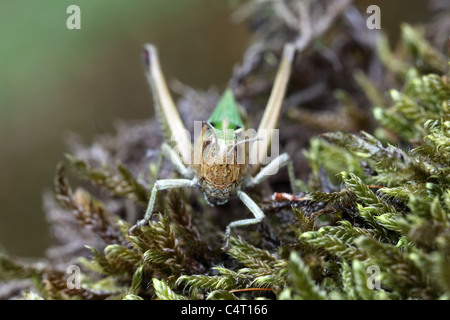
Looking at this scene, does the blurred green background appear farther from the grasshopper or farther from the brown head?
the brown head

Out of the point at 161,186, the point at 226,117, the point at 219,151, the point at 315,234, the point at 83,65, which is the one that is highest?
the point at 83,65

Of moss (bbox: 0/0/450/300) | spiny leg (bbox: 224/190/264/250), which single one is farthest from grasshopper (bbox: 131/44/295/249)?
moss (bbox: 0/0/450/300)

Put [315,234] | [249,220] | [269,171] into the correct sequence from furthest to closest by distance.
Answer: [269,171] < [249,220] < [315,234]

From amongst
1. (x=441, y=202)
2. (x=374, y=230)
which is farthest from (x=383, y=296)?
(x=441, y=202)

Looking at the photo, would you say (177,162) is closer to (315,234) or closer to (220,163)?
(220,163)

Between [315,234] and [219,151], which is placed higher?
[219,151]

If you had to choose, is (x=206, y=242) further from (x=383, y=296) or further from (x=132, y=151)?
(x=132, y=151)

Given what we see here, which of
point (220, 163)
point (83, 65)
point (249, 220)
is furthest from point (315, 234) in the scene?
point (83, 65)
